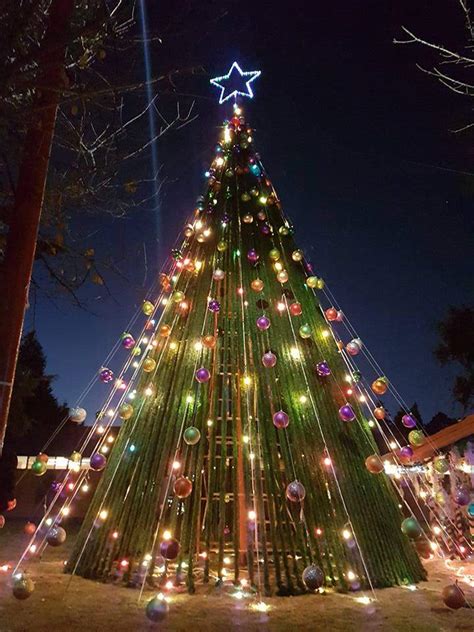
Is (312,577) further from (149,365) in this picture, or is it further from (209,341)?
(149,365)

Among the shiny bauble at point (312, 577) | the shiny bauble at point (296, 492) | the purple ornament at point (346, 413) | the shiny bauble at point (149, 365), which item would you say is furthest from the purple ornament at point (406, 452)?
the shiny bauble at point (149, 365)

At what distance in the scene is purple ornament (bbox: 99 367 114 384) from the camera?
607 cm

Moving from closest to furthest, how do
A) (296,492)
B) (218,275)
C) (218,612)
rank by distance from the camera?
(218,612)
(296,492)
(218,275)

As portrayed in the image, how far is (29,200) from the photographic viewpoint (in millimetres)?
3652

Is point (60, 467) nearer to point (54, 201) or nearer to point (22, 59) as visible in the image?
point (54, 201)

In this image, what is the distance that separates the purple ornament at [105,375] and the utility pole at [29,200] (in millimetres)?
2654

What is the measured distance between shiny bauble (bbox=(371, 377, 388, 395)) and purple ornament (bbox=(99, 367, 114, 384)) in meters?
3.21

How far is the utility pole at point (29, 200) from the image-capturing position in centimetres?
334

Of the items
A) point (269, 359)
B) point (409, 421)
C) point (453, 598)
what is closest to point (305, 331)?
point (269, 359)

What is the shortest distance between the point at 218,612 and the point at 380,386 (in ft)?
10.0

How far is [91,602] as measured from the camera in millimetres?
3996

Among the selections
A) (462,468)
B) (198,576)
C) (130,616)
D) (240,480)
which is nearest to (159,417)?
(240,480)

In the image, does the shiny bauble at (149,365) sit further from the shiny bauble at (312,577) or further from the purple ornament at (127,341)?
the shiny bauble at (312,577)

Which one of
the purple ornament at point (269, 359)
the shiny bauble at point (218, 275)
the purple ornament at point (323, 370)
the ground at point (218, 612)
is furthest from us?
the shiny bauble at point (218, 275)
